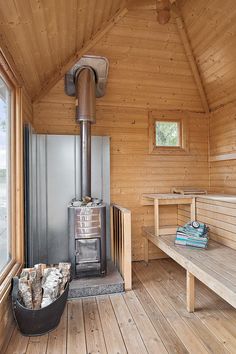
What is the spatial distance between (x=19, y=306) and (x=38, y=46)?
7.45 ft

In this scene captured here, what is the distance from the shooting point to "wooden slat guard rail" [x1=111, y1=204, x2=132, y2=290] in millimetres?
2582

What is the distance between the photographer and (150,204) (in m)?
3.52

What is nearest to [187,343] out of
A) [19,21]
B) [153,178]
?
[153,178]

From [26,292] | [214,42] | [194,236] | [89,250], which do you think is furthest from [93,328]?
[214,42]

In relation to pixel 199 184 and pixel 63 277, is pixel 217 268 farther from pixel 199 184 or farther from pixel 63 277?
pixel 199 184

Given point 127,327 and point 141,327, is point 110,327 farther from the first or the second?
point 141,327

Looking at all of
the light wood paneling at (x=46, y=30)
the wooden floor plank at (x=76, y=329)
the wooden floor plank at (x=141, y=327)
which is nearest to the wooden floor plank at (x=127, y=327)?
the wooden floor plank at (x=141, y=327)

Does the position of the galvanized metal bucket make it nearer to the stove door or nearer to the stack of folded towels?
the stove door

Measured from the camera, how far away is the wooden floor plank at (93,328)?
68.2 inches

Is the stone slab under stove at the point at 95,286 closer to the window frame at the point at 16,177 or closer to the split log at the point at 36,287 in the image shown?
the split log at the point at 36,287

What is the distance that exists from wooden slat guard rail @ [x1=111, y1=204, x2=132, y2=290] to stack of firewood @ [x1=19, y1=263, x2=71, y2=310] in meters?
0.69

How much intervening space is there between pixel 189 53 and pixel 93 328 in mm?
3464

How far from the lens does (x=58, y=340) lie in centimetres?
181

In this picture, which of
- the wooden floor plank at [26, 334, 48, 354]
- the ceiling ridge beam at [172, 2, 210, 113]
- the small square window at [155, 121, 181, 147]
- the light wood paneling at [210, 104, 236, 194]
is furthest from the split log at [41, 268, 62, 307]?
the ceiling ridge beam at [172, 2, 210, 113]
